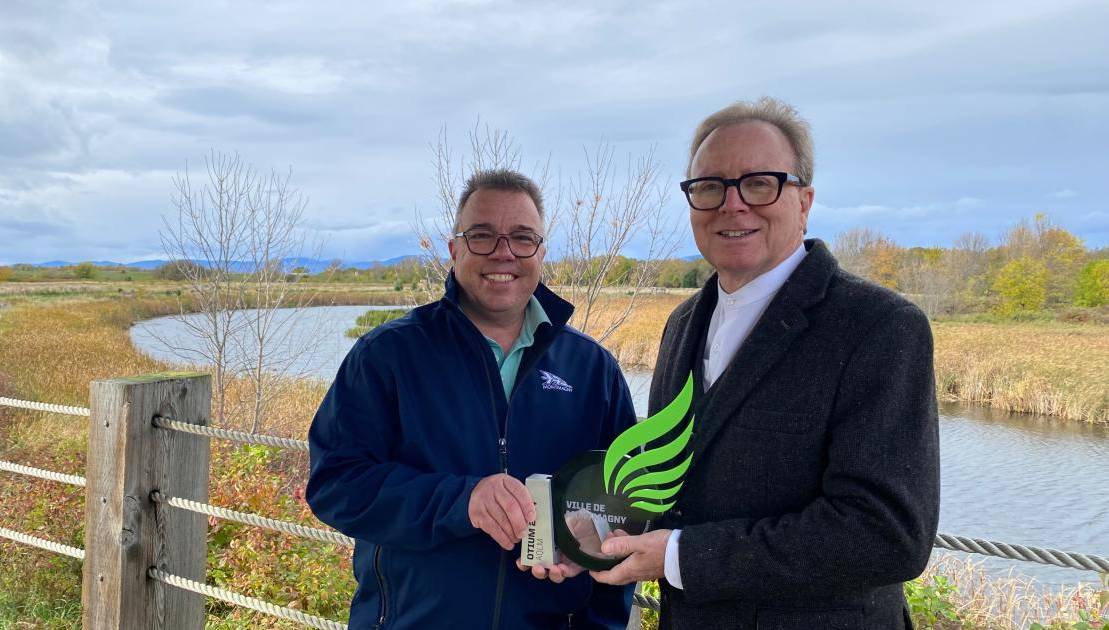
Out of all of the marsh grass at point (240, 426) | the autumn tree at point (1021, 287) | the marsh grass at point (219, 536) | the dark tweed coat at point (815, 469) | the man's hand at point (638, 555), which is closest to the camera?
the dark tweed coat at point (815, 469)

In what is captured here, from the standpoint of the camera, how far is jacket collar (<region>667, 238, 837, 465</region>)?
147 cm

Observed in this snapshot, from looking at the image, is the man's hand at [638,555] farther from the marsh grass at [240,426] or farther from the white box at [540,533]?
the marsh grass at [240,426]

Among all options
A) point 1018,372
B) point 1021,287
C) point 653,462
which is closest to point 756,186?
point 653,462

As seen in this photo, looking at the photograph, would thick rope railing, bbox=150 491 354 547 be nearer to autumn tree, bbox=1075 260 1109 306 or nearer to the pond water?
the pond water

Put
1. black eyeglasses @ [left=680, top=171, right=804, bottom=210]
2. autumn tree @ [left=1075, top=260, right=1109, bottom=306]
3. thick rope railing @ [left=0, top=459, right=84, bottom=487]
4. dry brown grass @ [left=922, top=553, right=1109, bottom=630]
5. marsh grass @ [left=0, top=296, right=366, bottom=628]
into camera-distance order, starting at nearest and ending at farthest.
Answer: black eyeglasses @ [left=680, top=171, right=804, bottom=210], thick rope railing @ [left=0, top=459, right=84, bottom=487], marsh grass @ [left=0, top=296, right=366, bottom=628], dry brown grass @ [left=922, top=553, right=1109, bottom=630], autumn tree @ [left=1075, top=260, right=1109, bottom=306]

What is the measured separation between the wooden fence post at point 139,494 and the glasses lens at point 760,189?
7.75ft

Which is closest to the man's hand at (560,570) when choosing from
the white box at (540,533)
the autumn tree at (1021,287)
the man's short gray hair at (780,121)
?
the white box at (540,533)

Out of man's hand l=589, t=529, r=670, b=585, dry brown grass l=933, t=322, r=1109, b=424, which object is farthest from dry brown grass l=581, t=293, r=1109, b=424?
man's hand l=589, t=529, r=670, b=585

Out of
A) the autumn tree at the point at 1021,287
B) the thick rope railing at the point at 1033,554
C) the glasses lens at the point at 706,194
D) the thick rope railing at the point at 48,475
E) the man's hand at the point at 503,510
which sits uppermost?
the autumn tree at the point at 1021,287

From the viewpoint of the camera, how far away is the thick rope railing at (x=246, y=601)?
248 cm

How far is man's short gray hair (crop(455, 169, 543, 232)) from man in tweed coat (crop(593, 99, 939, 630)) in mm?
426

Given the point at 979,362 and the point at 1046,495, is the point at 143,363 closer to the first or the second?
the point at 1046,495

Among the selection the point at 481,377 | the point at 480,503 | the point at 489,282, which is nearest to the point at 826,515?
Result: the point at 480,503

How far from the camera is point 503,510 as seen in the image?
1.54m
